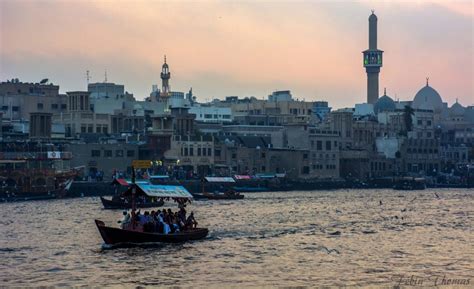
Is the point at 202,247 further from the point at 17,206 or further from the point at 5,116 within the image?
the point at 5,116

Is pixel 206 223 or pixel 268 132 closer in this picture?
pixel 206 223

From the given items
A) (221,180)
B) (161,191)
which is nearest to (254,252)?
(161,191)

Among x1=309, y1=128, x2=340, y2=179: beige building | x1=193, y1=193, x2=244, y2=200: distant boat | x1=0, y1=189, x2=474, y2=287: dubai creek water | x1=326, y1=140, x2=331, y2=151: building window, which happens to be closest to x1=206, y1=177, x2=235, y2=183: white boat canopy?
x1=193, y1=193, x2=244, y2=200: distant boat

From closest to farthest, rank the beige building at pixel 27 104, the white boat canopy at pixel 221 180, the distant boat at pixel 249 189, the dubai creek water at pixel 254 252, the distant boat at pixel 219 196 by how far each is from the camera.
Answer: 1. the dubai creek water at pixel 254 252
2. the distant boat at pixel 219 196
3. the white boat canopy at pixel 221 180
4. the distant boat at pixel 249 189
5. the beige building at pixel 27 104

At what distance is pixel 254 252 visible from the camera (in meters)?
63.5

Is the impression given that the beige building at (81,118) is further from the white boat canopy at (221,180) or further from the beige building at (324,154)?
the beige building at (324,154)

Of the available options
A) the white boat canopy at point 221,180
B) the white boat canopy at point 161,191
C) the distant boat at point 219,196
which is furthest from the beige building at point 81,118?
the white boat canopy at point 161,191

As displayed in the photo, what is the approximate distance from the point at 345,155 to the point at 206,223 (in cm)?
10820

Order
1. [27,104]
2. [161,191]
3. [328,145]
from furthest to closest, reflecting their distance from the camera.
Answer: [328,145], [27,104], [161,191]

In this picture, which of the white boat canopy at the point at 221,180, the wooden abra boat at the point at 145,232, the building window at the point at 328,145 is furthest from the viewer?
the building window at the point at 328,145

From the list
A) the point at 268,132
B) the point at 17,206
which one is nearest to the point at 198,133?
the point at 268,132

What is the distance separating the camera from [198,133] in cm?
17150

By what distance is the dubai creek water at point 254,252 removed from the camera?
173 feet

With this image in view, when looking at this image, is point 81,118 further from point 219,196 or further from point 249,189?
point 219,196
